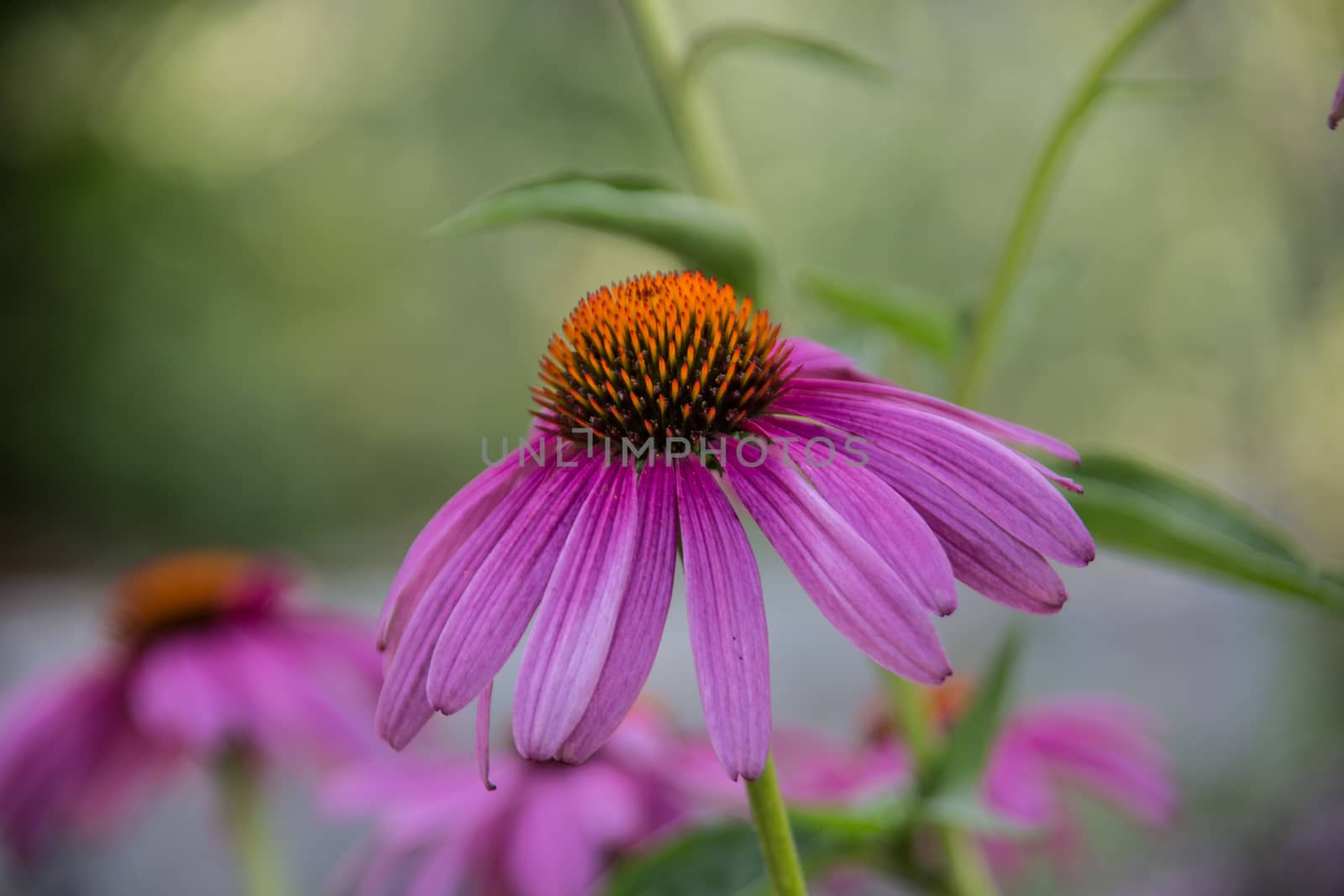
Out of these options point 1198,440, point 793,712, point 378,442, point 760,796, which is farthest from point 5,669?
point 1198,440

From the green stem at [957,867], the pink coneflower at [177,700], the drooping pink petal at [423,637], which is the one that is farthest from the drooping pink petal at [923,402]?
the pink coneflower at [177,700]

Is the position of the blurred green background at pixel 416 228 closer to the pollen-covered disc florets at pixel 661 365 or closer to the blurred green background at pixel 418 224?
the blurred green background at pixel 418 224

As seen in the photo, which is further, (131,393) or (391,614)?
(131,393)

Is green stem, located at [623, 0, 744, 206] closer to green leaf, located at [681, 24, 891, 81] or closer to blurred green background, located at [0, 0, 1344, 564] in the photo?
green leaf, located at [681, 24, 891, 81]

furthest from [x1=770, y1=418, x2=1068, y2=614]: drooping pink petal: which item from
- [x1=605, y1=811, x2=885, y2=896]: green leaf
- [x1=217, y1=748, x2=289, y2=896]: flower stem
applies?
[x1=217, y1=748, x2=289, y2=896]: flower stem

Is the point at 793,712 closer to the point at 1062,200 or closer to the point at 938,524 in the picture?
the point at 938,524
